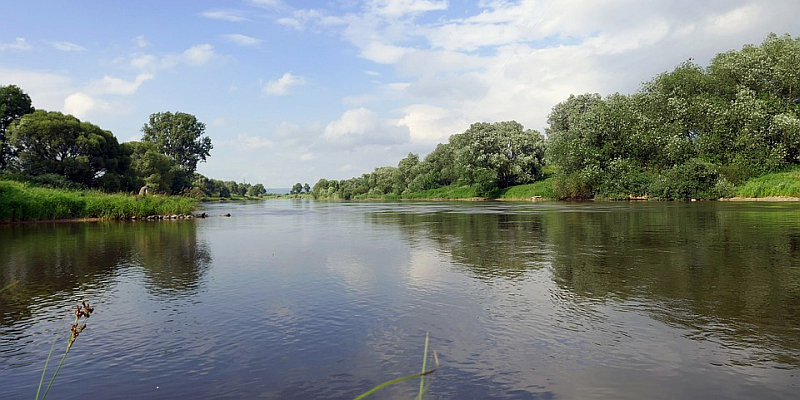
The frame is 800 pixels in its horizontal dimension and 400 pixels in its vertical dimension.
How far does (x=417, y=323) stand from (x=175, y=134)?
135 metres

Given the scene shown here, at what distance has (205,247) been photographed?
21719mm

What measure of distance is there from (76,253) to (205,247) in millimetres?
4923

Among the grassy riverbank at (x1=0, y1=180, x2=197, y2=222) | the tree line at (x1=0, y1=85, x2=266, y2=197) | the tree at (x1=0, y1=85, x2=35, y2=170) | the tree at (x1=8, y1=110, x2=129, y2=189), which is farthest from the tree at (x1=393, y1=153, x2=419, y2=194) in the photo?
the grassy riverbank at (x1=0, y1=180, x2=197, y2=222)

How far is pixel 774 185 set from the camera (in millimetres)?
54812

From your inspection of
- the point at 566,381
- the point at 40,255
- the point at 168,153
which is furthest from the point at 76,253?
the point at 168,153

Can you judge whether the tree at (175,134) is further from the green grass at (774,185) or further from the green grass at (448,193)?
the green grass at (774,185)

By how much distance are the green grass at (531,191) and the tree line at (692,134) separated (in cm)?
393

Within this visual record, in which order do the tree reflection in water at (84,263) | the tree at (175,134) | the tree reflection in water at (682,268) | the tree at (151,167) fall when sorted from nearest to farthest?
the tree reflection in water at (682,268) < the tree reflection in water at (84,263) < the tree at (151,167) < the tree at (175,134)

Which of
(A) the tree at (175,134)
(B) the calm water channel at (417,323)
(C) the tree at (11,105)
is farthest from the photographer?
(A) the tree at (175,134)

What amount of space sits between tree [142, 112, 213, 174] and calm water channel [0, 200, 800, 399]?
4727 inches

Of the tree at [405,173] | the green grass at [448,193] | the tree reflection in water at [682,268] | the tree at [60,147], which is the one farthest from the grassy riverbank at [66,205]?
the tree at [405,173]

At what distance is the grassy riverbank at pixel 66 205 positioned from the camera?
3494cm

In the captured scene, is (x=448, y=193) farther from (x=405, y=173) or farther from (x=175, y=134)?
(x=175, y=134)

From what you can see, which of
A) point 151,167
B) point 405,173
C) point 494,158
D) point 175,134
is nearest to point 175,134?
point 175,134
